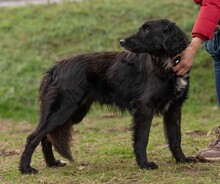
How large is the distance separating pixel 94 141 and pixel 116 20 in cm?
669

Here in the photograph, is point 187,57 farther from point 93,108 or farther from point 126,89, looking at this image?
point 93,108

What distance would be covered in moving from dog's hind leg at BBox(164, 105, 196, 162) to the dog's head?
2.37 ft

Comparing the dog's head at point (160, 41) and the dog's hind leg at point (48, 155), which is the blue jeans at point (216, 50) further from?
the dog's hind leg at point (48, 155)

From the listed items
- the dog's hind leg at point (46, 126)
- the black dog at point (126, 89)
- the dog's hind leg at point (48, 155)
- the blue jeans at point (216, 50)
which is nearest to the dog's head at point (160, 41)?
the black dog at point (126, 89)

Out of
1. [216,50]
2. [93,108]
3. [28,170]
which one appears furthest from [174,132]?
[28,170]

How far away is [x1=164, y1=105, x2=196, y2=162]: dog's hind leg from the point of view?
6422mm

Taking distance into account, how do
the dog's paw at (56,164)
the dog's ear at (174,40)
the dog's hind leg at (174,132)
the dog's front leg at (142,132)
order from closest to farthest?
1. the dog's ear at (174,40)
2. the dog's front leg at (142,132)
3. the dog's hind leg at (174,132)
4. the dog's paw at (56,164)

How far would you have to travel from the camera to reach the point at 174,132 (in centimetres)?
651

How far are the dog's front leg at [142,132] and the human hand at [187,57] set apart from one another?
515 millimetres

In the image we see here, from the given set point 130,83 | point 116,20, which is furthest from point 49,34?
point 130,83

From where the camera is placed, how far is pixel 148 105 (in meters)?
6.08

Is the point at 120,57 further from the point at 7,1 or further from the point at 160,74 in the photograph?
the point at 7,1

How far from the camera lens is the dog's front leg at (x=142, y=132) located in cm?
608

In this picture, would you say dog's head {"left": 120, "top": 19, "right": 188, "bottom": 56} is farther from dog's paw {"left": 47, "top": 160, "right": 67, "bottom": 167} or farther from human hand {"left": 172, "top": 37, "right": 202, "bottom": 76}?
dog's paw {"left": 47, "top": 160, "right": 67, "bottom": 167}
